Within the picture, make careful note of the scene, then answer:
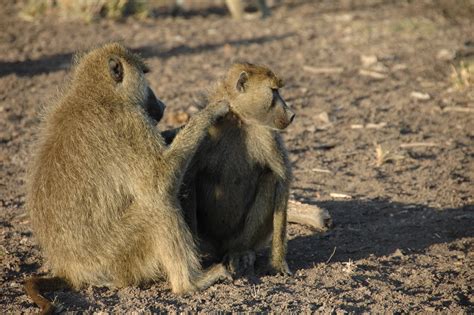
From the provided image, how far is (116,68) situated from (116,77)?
0.08 metres

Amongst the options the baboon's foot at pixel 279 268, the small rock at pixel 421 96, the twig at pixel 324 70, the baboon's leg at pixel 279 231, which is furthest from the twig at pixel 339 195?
the twig at pixel 324 70

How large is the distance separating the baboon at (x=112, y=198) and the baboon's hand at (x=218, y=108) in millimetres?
178

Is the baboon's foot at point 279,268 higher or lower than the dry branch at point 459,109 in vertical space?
higher

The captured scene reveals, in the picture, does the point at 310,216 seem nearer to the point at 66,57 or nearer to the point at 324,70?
the point at 324,70

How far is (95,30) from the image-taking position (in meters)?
11.2

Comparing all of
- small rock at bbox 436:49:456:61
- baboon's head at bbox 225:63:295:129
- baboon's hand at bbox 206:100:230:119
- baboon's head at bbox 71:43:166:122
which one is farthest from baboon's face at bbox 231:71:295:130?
small rock at bbox 436:49:456:61

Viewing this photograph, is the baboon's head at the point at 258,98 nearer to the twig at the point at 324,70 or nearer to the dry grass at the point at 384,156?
the dry grass at the point at 384,156

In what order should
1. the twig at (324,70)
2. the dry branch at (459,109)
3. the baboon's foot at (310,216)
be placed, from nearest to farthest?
1. the baboon's foot at (310,216)
2. the dry branch at (459,109)
3. the twig at (324,70)

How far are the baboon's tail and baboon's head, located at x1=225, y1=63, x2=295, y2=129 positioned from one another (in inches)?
62.0

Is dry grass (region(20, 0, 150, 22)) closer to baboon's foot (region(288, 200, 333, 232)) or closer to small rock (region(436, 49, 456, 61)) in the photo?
small rock (region(436, 49, 456, 61))

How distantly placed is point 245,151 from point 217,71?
16.4 feet

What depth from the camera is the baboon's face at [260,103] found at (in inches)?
189

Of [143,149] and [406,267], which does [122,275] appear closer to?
[143,149]

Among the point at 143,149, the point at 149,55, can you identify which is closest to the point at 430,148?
the point at 143,149
